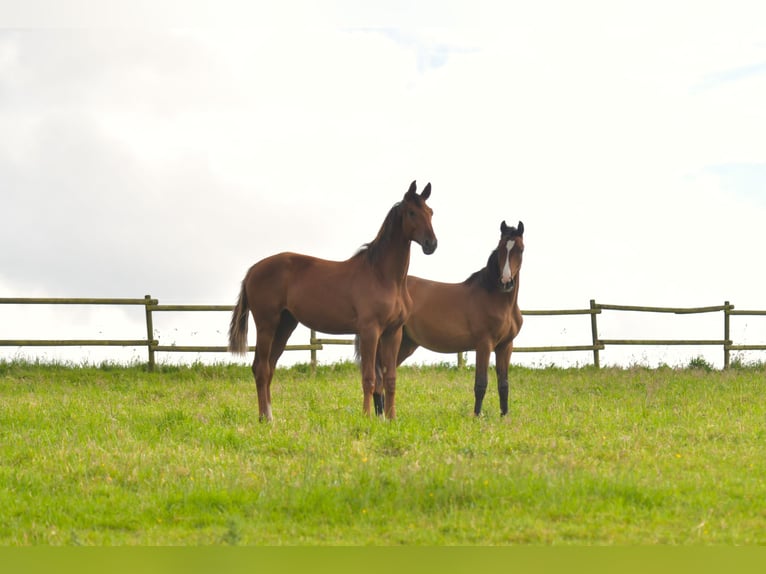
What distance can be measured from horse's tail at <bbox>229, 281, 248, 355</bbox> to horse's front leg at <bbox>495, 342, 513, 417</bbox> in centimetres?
353

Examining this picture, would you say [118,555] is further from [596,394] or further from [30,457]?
[596,394]

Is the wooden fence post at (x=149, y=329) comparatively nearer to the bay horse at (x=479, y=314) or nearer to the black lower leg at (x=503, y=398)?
the bay horse at (x=479, y=314)

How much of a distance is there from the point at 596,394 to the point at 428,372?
4440 millimetres

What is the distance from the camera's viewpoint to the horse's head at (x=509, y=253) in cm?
1071

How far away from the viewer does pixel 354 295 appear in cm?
1057

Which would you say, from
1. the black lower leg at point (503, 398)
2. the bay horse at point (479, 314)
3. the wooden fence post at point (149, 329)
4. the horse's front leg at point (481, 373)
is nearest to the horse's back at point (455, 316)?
the bay horse at point (479, 314)

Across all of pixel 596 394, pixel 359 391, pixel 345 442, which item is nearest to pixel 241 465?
pixel 345 442

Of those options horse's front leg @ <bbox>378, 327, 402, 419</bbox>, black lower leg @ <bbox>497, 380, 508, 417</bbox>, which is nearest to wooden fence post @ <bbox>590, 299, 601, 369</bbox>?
black lower leg @ <bbox>497, 380, 508, 417</bbox>

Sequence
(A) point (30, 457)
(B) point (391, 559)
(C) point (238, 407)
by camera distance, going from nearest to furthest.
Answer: (B) point (391, 559) → (A) point (30, 457) → (C) point (238, 407)

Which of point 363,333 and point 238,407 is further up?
point 363,333

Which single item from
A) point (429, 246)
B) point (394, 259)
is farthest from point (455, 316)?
point (429, 246)

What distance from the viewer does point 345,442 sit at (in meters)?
8.88

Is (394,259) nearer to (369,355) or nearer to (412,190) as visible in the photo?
(412,190)

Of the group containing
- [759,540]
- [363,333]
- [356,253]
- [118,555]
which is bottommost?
[759,540]
